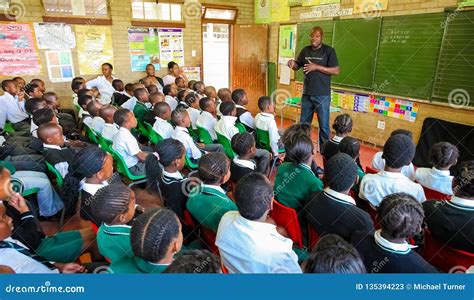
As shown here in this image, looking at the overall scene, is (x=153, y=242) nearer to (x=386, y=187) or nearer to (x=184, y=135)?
(x=386, y=187)

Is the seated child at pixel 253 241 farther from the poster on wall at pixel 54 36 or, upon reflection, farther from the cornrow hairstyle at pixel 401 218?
the poster on wall at pixel 54 36

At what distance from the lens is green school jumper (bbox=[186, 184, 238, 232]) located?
1.58m

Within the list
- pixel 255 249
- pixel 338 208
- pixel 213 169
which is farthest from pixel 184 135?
pixel 255 249

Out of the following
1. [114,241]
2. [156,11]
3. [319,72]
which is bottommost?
[114,241]

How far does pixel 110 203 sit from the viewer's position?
1.38 metres

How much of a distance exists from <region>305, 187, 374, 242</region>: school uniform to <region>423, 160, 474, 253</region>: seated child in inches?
13.2

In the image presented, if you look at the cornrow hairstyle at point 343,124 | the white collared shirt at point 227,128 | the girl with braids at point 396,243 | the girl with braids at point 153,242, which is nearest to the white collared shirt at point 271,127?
the white collared shirt at point 227,128

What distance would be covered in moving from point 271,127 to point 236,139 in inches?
38.2

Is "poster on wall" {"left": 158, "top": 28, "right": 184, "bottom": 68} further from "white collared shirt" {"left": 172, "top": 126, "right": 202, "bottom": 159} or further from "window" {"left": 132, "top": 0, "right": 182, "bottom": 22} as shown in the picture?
"white collared shirt" {"left": 172, "top": 126, "right": 202, "bottom": 159}

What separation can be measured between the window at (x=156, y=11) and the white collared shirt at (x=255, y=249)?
5254mm

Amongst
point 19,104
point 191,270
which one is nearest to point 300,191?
point 191,270

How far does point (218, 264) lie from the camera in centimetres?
96

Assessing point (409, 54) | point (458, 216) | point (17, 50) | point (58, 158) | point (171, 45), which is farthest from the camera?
point (171, 45)

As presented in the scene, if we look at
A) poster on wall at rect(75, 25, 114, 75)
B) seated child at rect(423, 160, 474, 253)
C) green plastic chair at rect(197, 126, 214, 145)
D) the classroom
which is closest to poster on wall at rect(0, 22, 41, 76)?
the classroom
